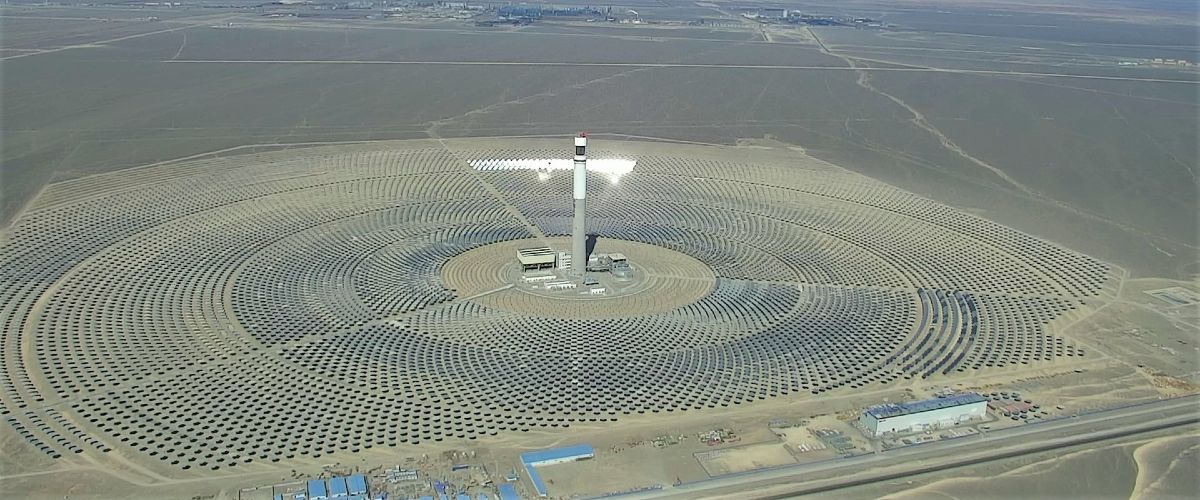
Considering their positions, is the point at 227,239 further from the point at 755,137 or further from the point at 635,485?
the point at 755,137

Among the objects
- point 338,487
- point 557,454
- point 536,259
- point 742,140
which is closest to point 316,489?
point 338,487

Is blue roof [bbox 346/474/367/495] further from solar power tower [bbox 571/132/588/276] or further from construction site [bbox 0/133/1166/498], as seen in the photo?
solar power tower [bbox 571/132/588/276]

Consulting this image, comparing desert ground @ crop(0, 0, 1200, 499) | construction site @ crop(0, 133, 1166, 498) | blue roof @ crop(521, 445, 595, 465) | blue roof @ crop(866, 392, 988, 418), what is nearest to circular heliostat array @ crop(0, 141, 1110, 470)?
construction site @ crop(0, 133, 1166, 498)

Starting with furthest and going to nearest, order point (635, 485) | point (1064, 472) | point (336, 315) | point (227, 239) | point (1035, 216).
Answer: point (1035, 216) → point (227, 239) → point (336, 315) → point (1064, 472) → point (635, 485)

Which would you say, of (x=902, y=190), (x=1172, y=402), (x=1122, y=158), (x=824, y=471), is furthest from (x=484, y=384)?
(x=1122, y=158)

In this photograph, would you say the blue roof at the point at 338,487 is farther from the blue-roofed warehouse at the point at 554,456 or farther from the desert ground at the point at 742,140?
the blue-roofed warehouse at the point at 554,456

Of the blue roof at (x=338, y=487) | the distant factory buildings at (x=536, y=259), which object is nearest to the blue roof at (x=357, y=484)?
the blue roof at (x=338, y=487)

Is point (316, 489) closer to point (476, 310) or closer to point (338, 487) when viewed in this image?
point (338, 487)
